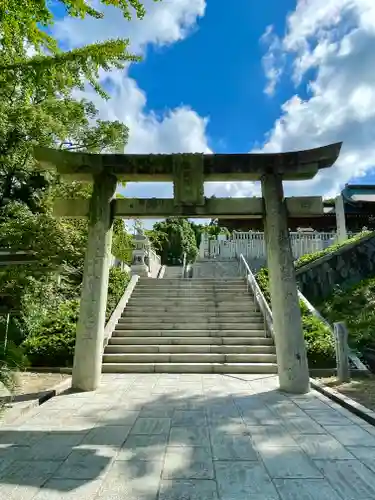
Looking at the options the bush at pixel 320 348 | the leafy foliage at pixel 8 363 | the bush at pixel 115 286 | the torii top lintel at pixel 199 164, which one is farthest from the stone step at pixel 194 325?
the leafy foliage at pixel 8 363

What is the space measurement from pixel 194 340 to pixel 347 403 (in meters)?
4.76

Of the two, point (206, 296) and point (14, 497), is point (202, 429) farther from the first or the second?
point (206, 296)

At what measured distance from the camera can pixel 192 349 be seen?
940 centimetres

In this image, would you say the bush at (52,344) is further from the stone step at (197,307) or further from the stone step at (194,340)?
the stone step at (197,307)

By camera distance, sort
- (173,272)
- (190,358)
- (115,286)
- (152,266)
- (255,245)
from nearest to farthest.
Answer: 1. (190,358)
2. (115,286)
3. (255,245)
4. (152,266)
5. (173,272)

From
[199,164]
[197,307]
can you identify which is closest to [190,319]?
[197,307]

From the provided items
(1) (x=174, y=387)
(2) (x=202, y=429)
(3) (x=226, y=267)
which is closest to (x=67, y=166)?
(1) (x=174, y=387)

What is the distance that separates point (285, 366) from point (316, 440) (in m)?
2.41

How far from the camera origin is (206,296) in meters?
12.8

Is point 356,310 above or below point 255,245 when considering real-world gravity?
below

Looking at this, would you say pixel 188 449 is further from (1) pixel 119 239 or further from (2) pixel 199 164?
(1) pixel 119 239

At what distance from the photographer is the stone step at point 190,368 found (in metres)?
8.48

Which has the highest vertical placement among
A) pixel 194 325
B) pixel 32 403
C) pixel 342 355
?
pixel 194 325

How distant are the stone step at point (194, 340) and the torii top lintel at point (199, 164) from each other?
4521mm
